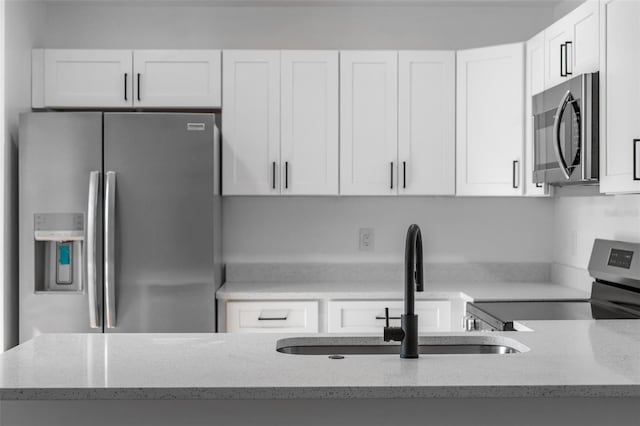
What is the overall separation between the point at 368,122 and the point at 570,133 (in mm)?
1254

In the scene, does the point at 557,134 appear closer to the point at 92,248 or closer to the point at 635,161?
the point at 635,161

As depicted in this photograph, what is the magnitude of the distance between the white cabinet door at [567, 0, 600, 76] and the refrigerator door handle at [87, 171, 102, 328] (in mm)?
2258

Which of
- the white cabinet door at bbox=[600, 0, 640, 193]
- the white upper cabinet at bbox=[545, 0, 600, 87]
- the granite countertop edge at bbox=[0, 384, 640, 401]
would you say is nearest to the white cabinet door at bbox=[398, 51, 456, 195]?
the white upper cabinet at bbox=[545, 0, 600, 87]

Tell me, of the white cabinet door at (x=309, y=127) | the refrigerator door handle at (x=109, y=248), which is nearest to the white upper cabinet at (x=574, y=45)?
the white cabinet door at (x=309, y=127)

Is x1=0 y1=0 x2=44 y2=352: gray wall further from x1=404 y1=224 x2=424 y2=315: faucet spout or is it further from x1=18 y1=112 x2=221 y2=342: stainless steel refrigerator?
x1=404 y1=224 x2=424 y2=315: faucet spout

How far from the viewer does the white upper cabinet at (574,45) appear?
2.81m

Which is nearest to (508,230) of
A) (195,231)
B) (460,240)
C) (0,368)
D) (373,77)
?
(460,240)

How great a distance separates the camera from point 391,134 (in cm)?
387

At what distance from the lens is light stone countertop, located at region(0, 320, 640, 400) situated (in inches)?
61.5

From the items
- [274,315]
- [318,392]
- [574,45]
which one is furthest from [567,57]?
[318,392]

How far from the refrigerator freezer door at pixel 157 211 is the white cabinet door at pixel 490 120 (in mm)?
1353

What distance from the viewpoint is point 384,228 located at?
4.23 meters

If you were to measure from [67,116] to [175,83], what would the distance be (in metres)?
0.61

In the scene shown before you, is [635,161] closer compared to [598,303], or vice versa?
[635,161]
